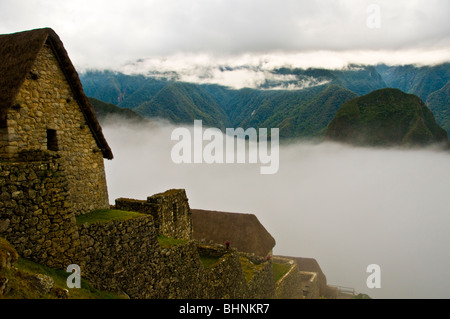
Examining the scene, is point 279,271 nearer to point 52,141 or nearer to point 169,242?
point 169,242

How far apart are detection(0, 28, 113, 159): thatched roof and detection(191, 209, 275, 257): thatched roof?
2157 cm

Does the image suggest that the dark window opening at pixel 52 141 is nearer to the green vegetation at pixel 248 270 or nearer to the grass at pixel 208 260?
the grass at pixel 208 260

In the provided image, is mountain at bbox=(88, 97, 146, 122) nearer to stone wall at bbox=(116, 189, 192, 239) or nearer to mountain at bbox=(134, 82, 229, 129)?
mountain at bbox=(134, 82, 229, 129)

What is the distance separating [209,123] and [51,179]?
629 feet

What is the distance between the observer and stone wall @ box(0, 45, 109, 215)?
8.48m

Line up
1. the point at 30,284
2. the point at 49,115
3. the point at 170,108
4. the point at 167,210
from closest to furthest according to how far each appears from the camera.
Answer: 1. the point at 30,284
2. the point at 49,115
3. the point at 167,210
4. the point at 170,108

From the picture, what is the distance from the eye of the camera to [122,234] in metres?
9.03

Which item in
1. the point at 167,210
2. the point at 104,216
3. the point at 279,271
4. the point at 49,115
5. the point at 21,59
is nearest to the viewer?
the point at 21,59

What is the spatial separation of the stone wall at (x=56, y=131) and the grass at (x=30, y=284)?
71.5 inches

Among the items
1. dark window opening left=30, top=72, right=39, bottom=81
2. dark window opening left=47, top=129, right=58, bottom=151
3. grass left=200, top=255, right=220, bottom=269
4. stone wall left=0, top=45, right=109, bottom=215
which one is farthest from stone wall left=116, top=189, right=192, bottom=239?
dark window opening left=30, top=72, right=39, bottom=81

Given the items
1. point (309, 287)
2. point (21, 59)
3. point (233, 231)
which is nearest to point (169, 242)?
point (21, 59)

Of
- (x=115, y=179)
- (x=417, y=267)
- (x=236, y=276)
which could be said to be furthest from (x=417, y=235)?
(x=236, y=276)

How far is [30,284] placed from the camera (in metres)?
5.90

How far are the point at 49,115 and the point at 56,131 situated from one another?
18.3 inches
